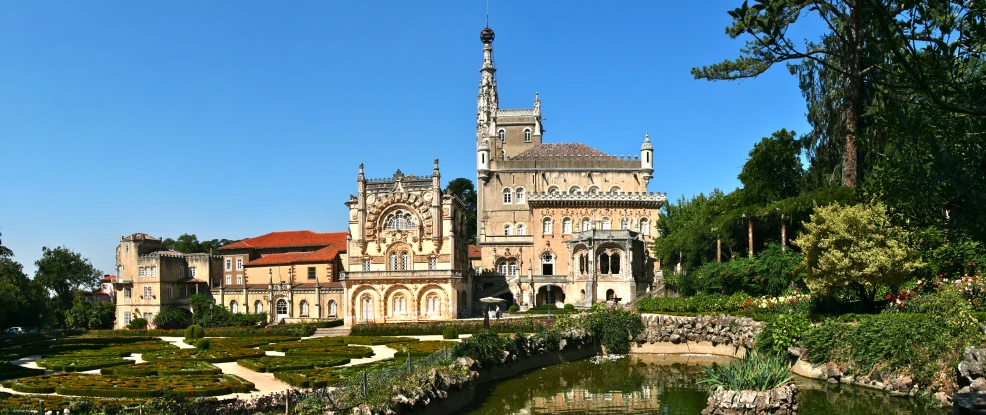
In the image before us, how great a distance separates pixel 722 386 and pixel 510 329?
19.9 m

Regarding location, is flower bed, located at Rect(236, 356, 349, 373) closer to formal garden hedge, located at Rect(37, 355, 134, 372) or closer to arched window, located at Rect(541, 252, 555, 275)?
formal garden hedge, located at Rect(37, 355, 134, 372)

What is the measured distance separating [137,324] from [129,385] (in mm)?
39023

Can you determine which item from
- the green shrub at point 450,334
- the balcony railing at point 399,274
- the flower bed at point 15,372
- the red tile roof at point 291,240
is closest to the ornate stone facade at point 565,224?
the balcony railing at point 399,274

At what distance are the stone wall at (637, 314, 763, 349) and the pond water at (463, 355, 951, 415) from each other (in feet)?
8.77

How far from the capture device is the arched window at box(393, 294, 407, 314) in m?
52.9

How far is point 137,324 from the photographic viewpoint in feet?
189

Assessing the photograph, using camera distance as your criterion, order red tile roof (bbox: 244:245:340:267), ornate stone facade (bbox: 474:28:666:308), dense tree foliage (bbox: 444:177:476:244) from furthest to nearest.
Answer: dense tree foliage (bbox: 444:177:476:244) → red tile roof (bbox: 244:245:340:267) → ornate stone facade (bbox: 474:28:666:308)

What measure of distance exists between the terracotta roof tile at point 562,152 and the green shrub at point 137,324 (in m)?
32.6

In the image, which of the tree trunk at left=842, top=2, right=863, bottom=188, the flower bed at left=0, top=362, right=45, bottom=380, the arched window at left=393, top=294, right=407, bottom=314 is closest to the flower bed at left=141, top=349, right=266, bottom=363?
the flower bed at left=0, top=362, right=45, bottom=380

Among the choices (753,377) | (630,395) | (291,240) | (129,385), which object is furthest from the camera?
(291,240)

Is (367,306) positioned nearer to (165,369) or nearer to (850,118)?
(165,369)

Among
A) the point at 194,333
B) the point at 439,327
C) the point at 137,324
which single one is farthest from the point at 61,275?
the point at 439,327

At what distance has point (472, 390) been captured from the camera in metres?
22.3

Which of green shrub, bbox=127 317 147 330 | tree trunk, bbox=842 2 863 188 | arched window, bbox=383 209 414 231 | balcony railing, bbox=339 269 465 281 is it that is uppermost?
tree trunk, bbox=842 2 863 188
